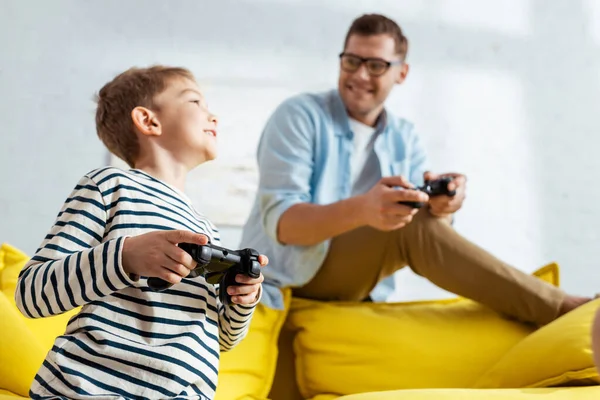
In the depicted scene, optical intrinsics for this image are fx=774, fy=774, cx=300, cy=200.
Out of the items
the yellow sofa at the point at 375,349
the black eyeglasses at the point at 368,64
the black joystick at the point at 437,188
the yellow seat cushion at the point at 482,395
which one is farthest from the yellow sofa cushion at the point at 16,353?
the black eyeglasses at the point at 368,64

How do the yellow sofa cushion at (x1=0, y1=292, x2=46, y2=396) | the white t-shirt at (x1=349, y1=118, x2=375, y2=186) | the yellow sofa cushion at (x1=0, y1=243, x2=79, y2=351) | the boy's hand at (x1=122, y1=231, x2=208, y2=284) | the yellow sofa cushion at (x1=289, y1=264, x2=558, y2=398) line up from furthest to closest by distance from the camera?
the white t-shirt at (x1=349, y1=118, x2=375, y2=186) → the yellow sofa cushion at (x1=289, y1=264, x2=558, y2=398) → the yellow sofa cushion at (x1=0, y1=243, x2=79, y2=351) → the yellow sofa cushion at (x1=0, y1=292, x2=46, y2=396) → the boy's hand at (x1=122, y1=231, x2=208, y2=284)

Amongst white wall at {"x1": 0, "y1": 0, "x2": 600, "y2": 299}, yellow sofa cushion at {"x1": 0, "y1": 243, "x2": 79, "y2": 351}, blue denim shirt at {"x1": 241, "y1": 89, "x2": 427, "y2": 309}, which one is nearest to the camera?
yellow sofa cushion at {"x1": 0, "y1": 243, "x2": 79, "y2": 351}

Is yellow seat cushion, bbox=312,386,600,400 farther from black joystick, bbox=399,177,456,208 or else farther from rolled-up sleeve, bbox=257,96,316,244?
rolled-up sleeve, bbox=257,96,316,244

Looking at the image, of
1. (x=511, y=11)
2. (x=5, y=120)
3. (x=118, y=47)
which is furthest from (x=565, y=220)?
(x=5, y=120)

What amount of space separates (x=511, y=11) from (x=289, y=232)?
171 cm

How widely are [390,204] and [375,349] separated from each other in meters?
0.34

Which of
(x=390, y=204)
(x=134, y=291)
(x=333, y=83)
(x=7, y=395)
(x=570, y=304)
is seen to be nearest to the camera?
(x=134, y=291)

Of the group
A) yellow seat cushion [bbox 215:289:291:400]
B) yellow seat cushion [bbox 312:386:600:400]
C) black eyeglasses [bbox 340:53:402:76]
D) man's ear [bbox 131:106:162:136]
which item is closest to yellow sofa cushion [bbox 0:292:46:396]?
yellow seat cushion [bbox 215:289:291:400]

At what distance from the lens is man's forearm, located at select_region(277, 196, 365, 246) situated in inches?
69.0

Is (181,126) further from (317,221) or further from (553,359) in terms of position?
(553,359)

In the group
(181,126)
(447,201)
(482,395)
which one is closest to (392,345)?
(447,201)

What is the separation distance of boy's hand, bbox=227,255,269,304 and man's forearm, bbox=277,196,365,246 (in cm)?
60

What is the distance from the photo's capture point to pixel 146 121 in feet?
4.26

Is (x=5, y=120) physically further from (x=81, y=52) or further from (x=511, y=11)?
(x=511, y=11)
